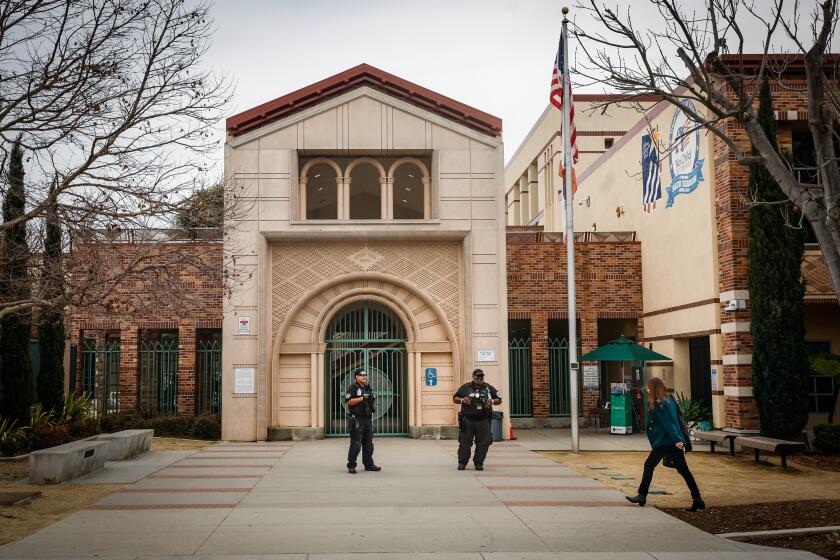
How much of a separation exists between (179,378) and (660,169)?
14.4 meters

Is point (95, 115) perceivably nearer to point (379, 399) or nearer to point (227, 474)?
point (227, 474)

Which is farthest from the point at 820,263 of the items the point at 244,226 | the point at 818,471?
the point at 244,226

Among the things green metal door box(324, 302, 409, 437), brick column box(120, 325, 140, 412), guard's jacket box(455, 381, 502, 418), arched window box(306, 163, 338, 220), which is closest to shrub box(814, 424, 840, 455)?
guard's jacket box(455, 381, 502, 418)

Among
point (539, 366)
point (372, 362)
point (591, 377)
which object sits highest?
point (372, 362)

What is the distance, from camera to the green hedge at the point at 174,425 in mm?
21750

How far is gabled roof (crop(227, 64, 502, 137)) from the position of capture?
70.3 feet

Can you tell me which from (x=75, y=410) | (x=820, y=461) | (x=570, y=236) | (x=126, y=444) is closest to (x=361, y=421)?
(x=126, y=444)

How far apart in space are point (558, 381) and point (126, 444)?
504 inches

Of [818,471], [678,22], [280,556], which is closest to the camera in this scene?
[280,556]

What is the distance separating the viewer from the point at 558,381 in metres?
25.2

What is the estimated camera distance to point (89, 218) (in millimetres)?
12984

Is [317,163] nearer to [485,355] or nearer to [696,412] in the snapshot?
[485,355]

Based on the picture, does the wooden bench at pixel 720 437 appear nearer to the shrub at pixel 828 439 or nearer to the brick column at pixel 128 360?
the shrub at pixel 828 439

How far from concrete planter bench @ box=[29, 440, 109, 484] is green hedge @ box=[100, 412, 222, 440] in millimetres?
7280
